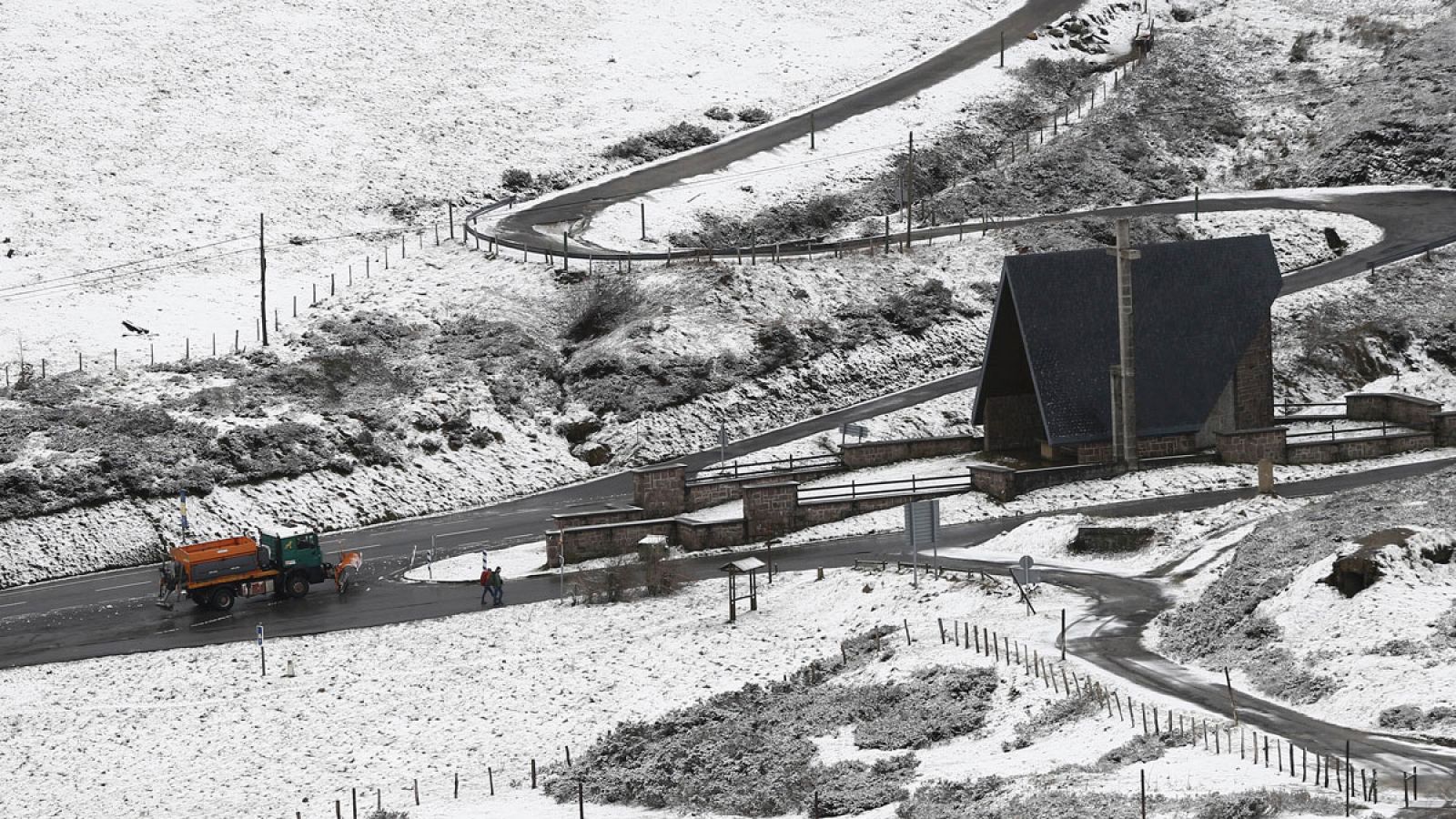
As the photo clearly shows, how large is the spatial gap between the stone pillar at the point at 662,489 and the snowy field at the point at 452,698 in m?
7.81

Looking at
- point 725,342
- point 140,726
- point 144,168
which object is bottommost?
point 140,726

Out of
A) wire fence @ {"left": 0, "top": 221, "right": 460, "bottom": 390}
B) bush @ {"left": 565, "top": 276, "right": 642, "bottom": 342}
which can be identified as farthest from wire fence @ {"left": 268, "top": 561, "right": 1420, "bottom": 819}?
wire fence @ {"left": 0, "top": 221, "right": 460, "bottom": 390}

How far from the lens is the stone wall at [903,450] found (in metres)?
57.2

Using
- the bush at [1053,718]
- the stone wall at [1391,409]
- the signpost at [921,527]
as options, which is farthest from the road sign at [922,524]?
the stone wall at [1391,409]

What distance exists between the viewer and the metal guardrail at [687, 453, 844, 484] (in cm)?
5666

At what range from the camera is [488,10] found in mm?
110938

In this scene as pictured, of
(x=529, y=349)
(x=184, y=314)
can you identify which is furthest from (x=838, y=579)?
(x=184, y=314)

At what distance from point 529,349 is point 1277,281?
3052cm

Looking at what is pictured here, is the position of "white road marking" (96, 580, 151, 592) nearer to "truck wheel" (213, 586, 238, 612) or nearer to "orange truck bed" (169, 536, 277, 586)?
"orange truck bed" (169, 536, 277, 586)

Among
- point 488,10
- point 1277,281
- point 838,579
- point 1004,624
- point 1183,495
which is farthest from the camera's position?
point 488,10

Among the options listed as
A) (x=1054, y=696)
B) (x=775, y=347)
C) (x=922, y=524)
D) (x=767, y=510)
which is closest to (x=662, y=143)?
(x=775, y=347)

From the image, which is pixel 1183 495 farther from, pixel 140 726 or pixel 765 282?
pixel 140 726

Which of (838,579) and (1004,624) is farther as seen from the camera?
(838,579)

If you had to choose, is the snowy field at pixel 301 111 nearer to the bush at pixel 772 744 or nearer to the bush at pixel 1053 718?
the bush at pixel 772 744
